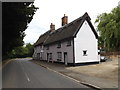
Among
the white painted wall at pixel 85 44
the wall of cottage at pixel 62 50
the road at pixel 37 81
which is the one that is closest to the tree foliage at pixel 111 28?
the road at pixel 37 81

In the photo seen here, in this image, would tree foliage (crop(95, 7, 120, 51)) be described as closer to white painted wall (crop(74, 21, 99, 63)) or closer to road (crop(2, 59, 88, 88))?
road (crop(2, 59, 88, 88))

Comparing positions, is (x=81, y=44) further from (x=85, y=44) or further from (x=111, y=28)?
(x=111, y=28)

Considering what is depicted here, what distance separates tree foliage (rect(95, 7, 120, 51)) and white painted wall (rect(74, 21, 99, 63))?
41.0ft

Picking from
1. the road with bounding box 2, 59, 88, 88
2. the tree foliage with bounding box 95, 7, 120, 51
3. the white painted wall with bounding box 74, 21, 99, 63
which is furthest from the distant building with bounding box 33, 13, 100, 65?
the tree foliage with bounding box 95, 7, 120, 51

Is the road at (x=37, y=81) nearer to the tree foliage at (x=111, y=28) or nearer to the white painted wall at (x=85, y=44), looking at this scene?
the tree foliage at (x=111, y=28)

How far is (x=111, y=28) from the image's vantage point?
15359mm

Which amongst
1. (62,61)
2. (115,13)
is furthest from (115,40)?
(62,61)

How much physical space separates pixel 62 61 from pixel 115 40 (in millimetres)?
18168

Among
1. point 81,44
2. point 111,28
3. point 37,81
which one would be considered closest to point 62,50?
point 81,44

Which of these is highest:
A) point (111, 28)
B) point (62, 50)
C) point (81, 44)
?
point (111, 28)

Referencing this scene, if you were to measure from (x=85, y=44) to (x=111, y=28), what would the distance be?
15.0 metres

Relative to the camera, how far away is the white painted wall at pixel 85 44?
29.5m

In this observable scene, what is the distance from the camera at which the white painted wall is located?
29.5 m

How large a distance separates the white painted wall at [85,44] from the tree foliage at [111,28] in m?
12.5
